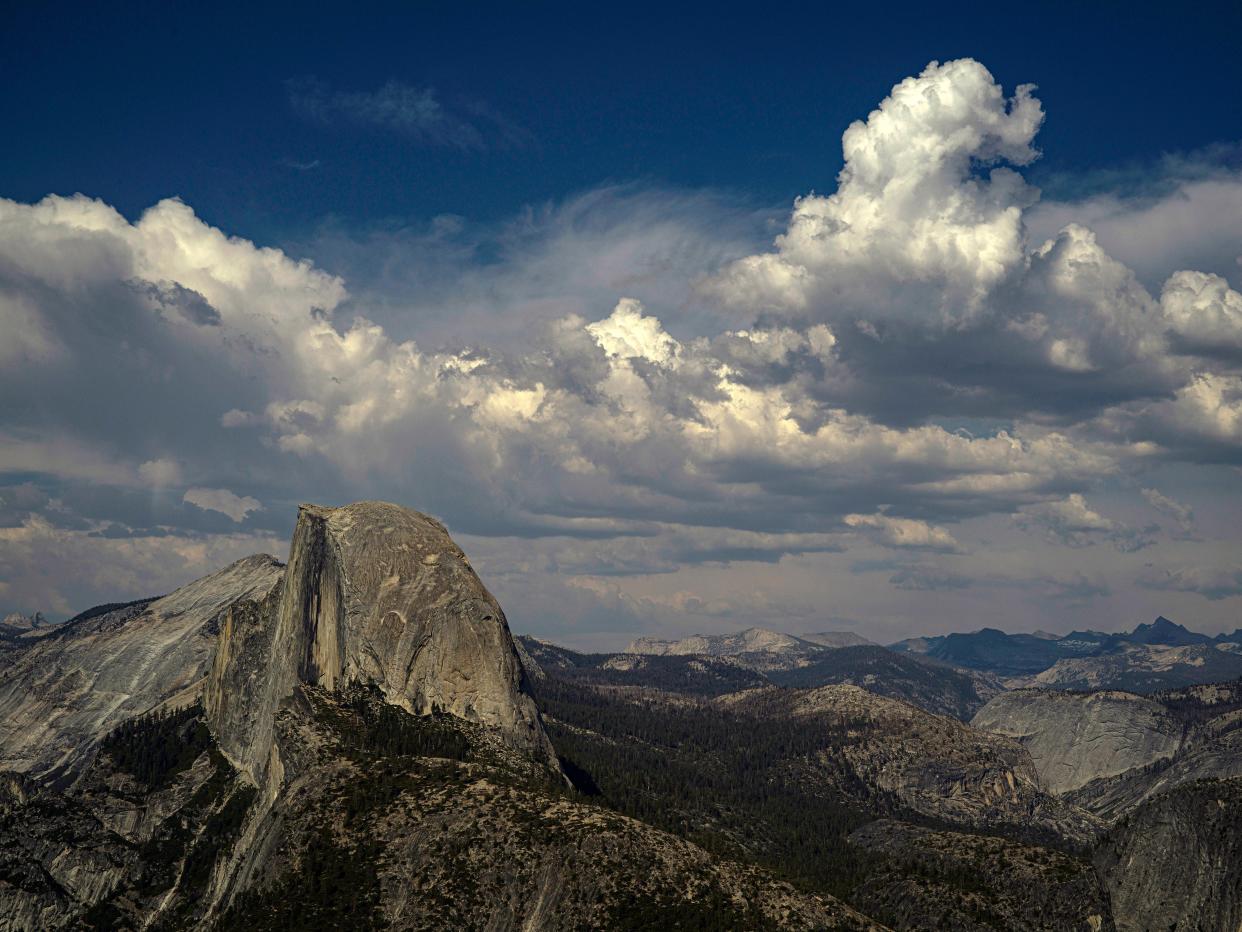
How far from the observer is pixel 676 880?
194 metres

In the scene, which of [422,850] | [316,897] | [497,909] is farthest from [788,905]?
[316,897]

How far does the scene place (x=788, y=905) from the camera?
194625 millimetres

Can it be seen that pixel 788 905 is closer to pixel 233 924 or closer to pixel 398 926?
pixel 398 926

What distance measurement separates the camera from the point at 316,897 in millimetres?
191625

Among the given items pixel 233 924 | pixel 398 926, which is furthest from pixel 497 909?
pixel 233 924

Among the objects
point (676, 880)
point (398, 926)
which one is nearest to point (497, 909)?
point (398, 926)

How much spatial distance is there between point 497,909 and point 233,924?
45.1m

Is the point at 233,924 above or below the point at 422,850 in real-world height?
below

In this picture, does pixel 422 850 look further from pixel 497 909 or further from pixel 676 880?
pixel 676 880

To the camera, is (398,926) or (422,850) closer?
(398,926)

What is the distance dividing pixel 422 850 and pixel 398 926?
51.0ft

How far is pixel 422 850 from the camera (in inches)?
7859

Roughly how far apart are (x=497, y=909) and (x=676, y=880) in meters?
30.6

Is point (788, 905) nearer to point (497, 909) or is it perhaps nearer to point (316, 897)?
point (497, 909)
